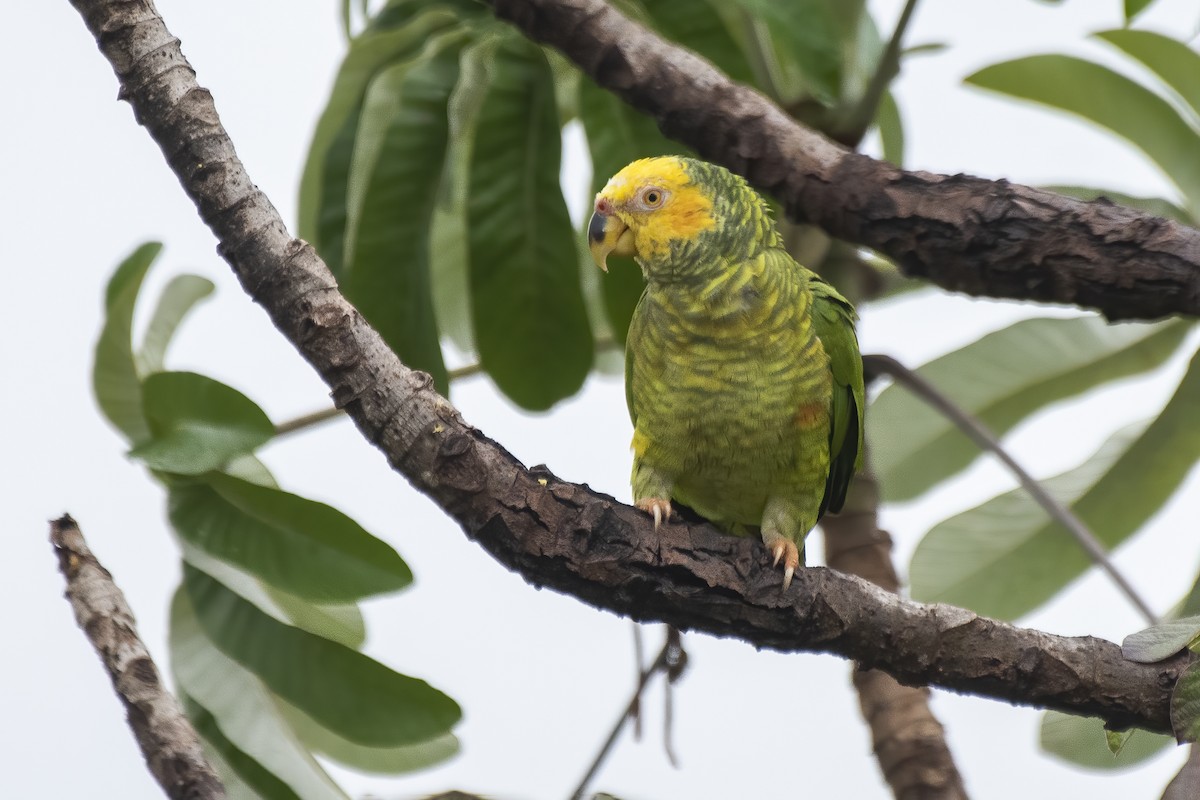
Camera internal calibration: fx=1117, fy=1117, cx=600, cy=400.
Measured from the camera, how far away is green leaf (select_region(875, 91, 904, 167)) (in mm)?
2189

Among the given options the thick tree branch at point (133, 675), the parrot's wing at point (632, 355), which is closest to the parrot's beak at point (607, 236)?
the parrot's wing at point (632, 355)

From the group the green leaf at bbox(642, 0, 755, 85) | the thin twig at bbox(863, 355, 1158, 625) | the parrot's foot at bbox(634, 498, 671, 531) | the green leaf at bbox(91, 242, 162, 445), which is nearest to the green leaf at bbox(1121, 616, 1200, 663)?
the thin twig at bbox(863, 355, 1158, 625)

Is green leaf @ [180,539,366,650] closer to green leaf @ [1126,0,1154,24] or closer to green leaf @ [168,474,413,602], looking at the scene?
green leaf @ [168,474,413,602]

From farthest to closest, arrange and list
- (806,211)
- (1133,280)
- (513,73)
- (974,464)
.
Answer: (974,464), (513,73), (806,211), (1133,280)

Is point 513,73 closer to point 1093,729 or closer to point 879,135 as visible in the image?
point 879,135

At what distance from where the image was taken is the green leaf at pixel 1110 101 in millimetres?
1816

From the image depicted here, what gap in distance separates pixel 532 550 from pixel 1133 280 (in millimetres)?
790

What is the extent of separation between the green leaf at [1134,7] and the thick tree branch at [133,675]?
152 cm

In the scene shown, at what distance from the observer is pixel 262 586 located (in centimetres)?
163

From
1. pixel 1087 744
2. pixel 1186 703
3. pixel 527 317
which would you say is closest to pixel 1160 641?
pixel 1186 703

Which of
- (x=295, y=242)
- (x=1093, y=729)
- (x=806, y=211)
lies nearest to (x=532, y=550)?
(x=295, y=242)

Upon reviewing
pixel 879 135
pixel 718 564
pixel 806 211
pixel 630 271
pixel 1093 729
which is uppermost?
pixel 879 135

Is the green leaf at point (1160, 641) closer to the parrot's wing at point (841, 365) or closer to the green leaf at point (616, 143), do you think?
the parrot's wing at point (841, 365)

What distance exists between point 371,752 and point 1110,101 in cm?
162
